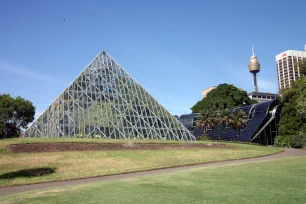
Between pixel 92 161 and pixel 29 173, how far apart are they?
5029 mm

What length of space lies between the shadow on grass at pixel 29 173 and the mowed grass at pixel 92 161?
0.33m

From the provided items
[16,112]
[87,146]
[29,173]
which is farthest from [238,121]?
[16,112]

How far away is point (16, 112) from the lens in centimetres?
6134

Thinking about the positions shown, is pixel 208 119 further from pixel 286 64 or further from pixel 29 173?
pixel 286 64

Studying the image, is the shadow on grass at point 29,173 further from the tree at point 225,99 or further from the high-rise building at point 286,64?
the high-rise building at point 286,64

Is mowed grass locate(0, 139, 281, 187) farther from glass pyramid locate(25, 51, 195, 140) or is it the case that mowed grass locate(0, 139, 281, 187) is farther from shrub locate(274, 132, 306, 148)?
shrub locate(274, 132, 306, 148)

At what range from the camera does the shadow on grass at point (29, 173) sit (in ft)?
57.9

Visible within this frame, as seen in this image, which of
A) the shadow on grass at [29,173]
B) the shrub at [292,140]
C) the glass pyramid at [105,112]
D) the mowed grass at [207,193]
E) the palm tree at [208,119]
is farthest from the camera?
the palm tree at [208,119]

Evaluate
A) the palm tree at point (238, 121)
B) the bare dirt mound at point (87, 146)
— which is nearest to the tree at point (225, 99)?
the palm tree at point (238, 121)

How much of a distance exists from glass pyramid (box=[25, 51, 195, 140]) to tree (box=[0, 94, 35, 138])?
854 inches

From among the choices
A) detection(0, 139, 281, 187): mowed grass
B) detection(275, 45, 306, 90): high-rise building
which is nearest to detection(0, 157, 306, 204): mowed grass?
detection(0, 139, 281, 187): mowed grass

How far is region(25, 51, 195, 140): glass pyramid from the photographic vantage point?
36156mm

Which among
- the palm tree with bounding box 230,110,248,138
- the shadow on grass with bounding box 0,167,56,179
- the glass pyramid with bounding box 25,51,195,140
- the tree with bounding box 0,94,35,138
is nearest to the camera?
the shadow on grass with bounding box 0,167,56,179

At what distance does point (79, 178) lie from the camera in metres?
17.8
